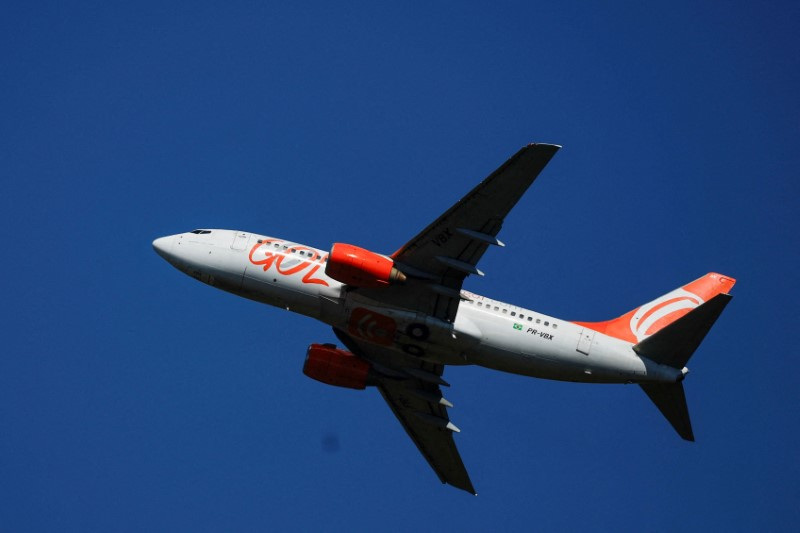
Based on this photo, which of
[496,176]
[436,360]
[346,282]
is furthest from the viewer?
[436,360]

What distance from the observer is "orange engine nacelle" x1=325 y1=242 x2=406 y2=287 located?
4566cm

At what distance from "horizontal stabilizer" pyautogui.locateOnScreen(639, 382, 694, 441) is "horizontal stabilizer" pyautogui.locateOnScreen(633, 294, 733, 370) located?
4.59ft

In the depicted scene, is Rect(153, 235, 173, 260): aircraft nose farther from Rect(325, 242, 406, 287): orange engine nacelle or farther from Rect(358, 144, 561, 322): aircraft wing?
Rect(358, 144, 561, 322): aircraft wing

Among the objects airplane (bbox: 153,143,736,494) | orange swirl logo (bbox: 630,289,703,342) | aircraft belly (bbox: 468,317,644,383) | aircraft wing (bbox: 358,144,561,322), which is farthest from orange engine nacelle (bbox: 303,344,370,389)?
orange swirl logo (bbox: 630,289,703,342)

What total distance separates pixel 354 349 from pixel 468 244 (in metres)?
11.7

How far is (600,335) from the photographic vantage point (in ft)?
156

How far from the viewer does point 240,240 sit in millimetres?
50031

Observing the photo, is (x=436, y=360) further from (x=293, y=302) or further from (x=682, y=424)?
(x=682, y=424)

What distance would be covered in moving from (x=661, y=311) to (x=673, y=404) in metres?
6.12

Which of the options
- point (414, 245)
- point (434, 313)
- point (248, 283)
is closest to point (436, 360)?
point (434, 313)

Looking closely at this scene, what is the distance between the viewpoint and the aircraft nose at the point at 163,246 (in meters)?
51.6

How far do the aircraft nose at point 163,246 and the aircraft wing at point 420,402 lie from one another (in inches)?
396

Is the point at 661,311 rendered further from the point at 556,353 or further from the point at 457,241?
the point at 457,241

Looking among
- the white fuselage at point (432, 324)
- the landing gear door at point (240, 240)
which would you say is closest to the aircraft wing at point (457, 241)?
the white fuselage at point (432, 324)
